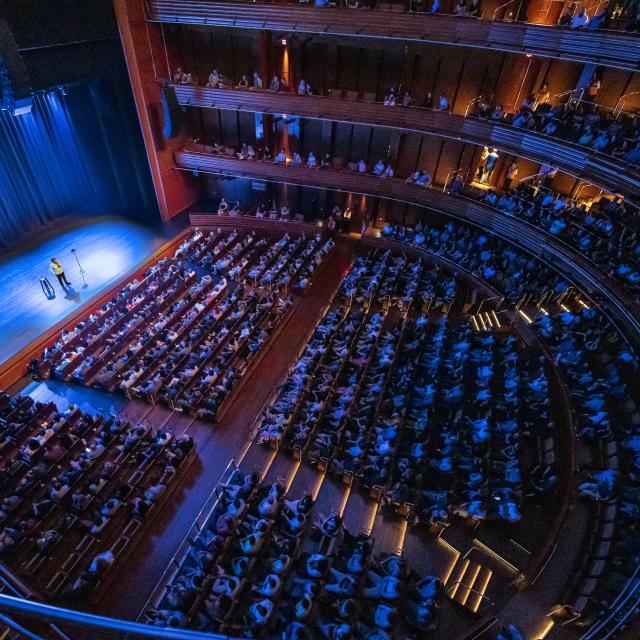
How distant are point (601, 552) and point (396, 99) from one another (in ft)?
43.2

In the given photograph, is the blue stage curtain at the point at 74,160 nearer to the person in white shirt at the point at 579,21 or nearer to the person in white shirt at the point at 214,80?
the person in white shirt at the point at 214,80

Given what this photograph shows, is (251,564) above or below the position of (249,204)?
below

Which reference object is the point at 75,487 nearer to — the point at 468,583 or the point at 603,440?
Result: the point at 468,583

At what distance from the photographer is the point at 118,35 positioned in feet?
42.6

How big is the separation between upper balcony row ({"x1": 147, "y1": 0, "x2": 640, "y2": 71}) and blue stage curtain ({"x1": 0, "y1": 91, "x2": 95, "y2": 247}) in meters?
4.79

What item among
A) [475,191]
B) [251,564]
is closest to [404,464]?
[251,564]

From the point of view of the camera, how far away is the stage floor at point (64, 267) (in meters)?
11.0

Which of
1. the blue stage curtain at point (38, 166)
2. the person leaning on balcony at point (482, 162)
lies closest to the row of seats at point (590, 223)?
the person leaning on balcony at point (482, 162)

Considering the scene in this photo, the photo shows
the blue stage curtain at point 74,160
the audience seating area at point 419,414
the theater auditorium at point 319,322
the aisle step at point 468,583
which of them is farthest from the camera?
the blue stage curtain at point 74,160

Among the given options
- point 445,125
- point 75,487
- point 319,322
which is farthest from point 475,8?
point 75,487

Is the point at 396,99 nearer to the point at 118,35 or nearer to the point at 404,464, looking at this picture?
the point at 118,35

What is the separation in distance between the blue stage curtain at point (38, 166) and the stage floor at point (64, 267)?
77cm

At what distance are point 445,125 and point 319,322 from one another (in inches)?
274

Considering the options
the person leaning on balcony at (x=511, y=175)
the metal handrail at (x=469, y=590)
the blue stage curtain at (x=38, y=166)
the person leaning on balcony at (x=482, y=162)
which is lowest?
the metal handrail at (x=469, y=590)
